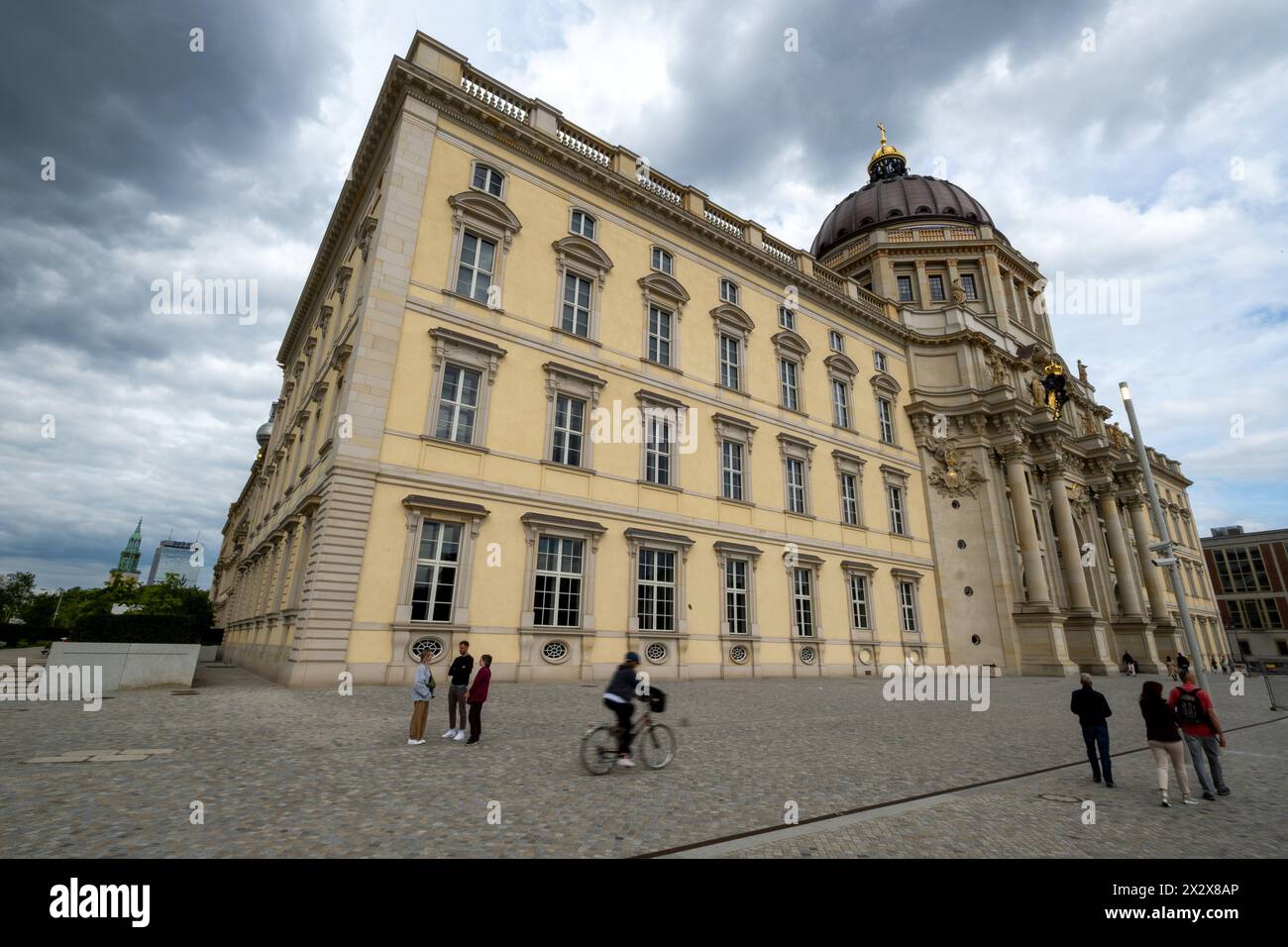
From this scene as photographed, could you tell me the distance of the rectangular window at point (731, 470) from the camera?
23297 mm

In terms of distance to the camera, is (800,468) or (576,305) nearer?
(576,305)

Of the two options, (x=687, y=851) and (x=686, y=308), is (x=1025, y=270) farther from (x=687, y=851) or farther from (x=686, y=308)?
(x=687, y=851)

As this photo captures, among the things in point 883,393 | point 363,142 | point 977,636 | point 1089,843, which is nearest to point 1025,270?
point 883,393

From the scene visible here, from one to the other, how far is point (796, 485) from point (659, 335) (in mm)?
8792

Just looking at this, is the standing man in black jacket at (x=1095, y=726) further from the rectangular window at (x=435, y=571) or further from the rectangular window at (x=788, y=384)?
the rectangular window at (x=788, y=384)

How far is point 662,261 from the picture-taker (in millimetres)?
24875

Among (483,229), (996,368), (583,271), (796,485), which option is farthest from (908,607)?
(483,229)

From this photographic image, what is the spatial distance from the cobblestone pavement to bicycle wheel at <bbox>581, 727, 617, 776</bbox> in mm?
231

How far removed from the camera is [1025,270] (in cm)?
4312

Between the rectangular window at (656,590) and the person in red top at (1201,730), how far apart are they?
13704 millimetres

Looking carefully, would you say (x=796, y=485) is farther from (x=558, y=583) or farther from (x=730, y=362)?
(x=558, y=583)

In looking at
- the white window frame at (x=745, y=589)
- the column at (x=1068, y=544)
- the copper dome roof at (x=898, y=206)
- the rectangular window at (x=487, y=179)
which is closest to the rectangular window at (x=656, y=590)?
the white window frame at (x=745, y=589)

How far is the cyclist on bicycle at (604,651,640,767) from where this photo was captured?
24.3ft
